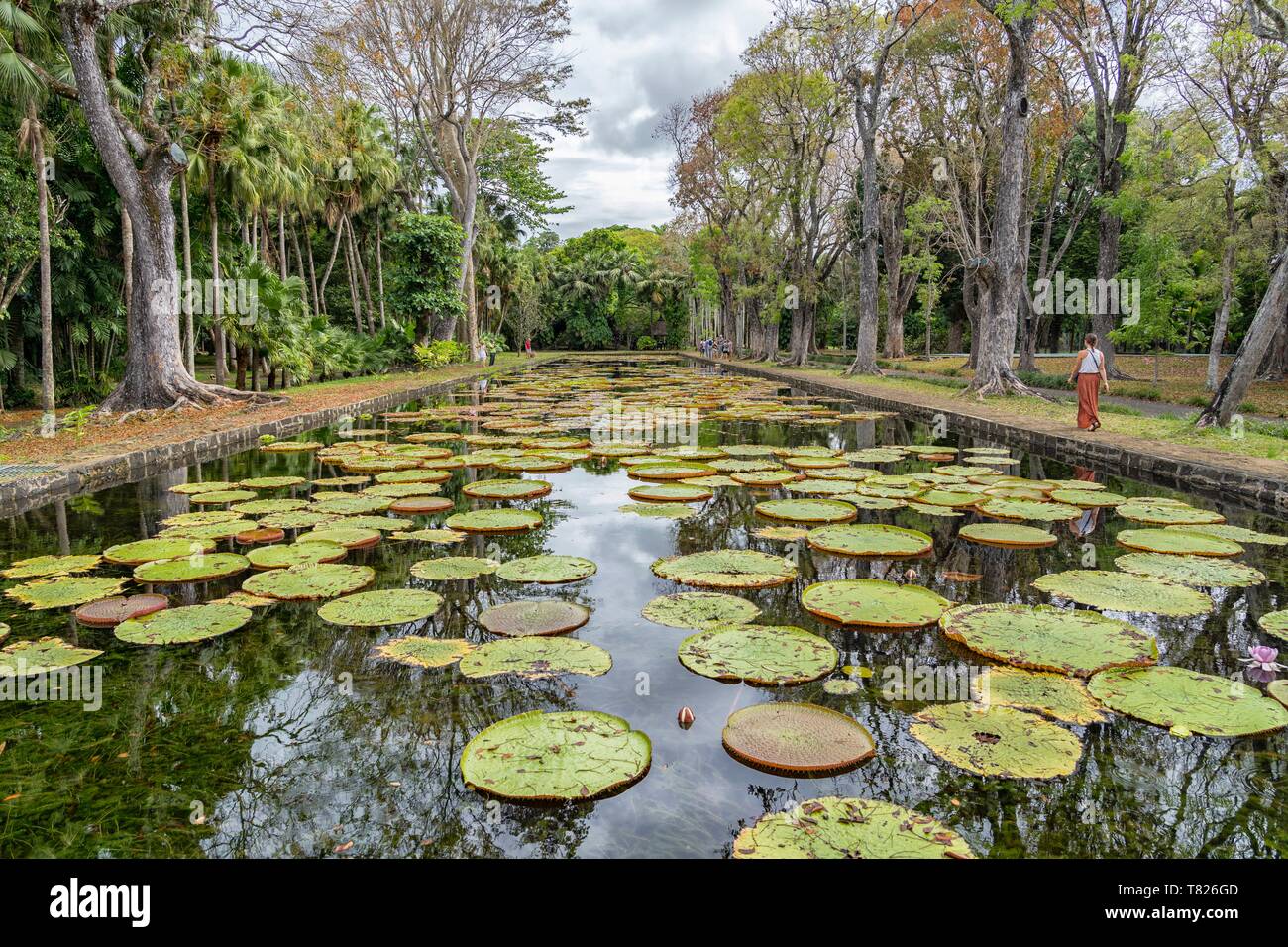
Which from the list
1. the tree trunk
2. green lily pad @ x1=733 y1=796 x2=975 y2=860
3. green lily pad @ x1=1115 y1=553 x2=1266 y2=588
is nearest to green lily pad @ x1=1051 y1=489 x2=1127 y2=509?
green lily pad @ x1=1115 y1=553 x2=1266 y2=588

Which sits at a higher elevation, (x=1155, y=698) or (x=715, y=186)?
(x=715, y=186)

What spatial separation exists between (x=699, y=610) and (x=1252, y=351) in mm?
8353

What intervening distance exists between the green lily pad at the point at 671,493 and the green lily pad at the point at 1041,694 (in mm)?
3482

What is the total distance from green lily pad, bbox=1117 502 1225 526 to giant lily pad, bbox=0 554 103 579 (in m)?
7.01

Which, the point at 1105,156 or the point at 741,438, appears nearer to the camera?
the point at 741,438

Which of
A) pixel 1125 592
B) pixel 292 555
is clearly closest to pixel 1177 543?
pixel 1125 592

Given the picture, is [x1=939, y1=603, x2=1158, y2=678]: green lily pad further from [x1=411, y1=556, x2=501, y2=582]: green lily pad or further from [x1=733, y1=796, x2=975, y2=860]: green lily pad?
[x1=411, y1=556, x2=501, y2=582]: green lily pad

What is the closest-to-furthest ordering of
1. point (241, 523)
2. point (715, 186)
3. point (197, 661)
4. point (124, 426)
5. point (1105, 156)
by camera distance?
point (197, 661)
point (241, 523)
point (124, 426)
point (1105, 156)
point (715, 186)
